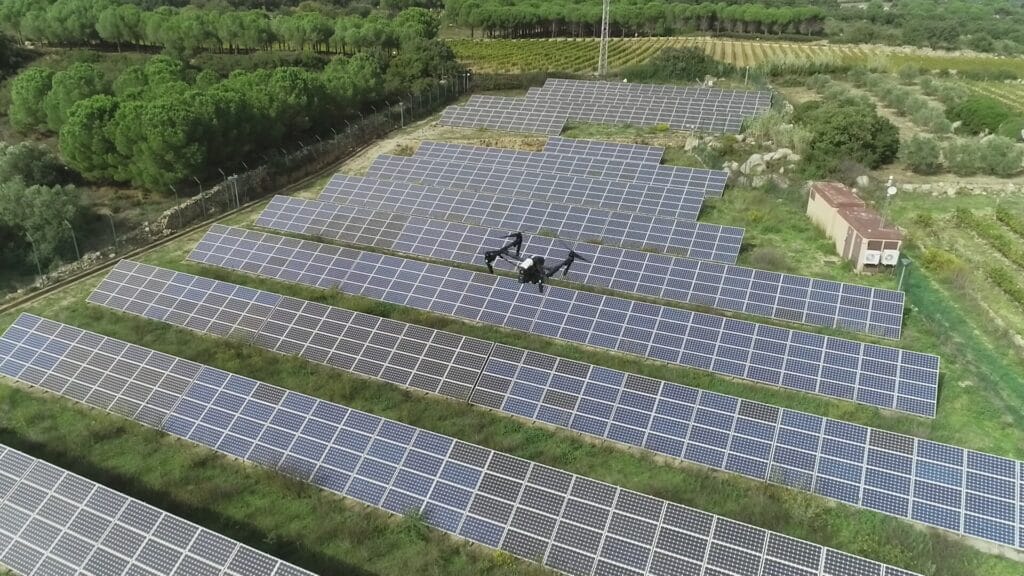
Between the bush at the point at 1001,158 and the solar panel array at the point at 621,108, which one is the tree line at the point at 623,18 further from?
the bush at the point at 1001,158

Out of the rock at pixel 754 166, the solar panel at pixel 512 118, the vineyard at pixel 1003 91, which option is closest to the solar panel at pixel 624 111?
the solar panel at pixel 512 118

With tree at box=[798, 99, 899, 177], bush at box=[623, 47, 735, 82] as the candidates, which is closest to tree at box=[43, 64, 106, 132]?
bush at box=[623, 47, 735, 82]

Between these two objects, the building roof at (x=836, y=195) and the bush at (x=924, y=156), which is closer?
the building roof at (x=836, y=195)

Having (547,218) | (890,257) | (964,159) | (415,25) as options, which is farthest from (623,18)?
(890,257)

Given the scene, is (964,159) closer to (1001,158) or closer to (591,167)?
(1001,158)

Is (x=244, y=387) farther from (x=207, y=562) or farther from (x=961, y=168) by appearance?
(x=961, y=168)

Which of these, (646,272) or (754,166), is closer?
(646,272)
